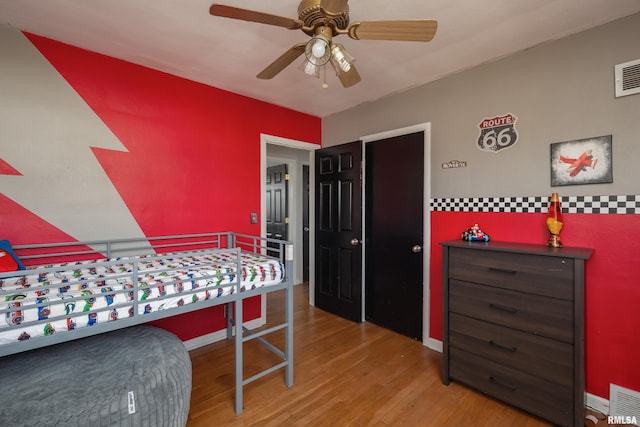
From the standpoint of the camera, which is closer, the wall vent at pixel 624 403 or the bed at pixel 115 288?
the bed at pixel 115 288

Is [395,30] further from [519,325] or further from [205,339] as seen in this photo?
[205,339]

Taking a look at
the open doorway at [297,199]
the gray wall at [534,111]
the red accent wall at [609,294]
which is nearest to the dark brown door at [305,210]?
the open doorway at [297,199]

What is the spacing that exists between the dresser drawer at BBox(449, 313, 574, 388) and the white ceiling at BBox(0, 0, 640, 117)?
1936 mm

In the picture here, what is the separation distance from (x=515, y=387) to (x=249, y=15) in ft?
8.37

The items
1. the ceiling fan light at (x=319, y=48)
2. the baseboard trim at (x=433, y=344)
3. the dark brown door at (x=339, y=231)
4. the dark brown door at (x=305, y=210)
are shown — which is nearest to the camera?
the ceiling fan light at (x=319, y=48)

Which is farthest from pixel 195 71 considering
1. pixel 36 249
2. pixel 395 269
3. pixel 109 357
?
pixel 395 269

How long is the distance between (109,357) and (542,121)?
3.11 metres

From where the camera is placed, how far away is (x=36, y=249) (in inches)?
76.7

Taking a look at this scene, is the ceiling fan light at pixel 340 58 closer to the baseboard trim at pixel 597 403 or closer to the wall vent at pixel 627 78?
the wall vent at pixel 627 78

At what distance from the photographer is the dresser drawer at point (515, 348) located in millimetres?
1641

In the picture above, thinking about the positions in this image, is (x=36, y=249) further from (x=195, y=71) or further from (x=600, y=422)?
(x=600, y=422)

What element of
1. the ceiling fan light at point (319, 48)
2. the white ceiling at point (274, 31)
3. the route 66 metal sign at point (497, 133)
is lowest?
the route 66 metal sign at point (497, 133)

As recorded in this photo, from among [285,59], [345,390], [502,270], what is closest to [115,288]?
[285,59]

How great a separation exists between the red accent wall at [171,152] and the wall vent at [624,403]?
283 cm
